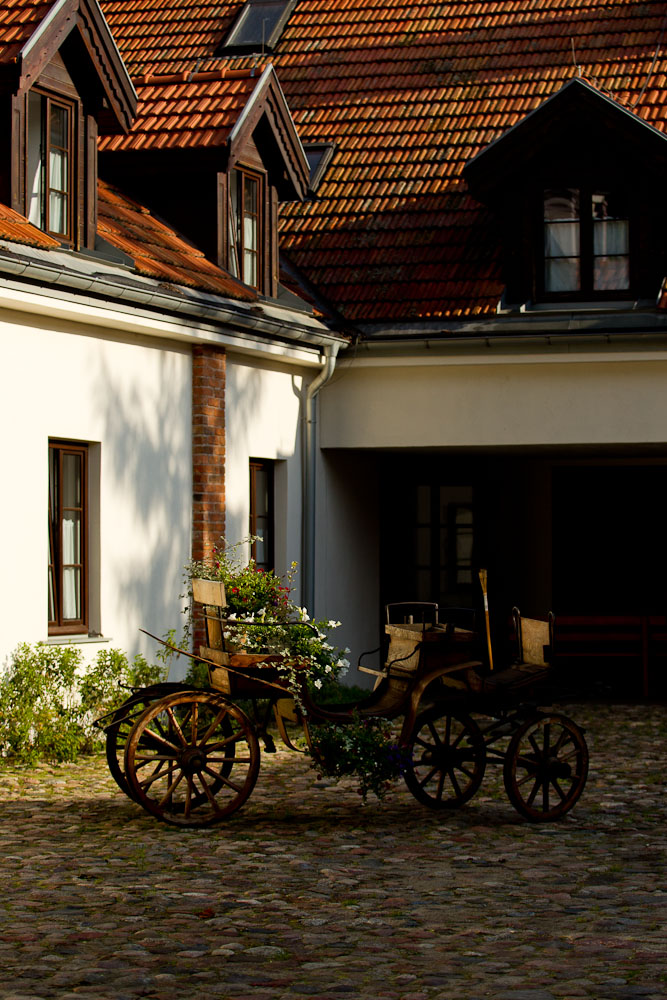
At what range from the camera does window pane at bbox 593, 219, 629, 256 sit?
15781 millimetres

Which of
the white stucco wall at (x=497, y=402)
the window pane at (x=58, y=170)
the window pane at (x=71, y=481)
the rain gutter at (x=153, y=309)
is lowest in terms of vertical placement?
the window pane at (x=71, y=481)

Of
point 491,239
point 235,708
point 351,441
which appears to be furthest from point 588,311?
point 235,708

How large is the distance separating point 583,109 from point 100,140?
16.4 ft

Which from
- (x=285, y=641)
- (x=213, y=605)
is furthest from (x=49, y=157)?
(x=285, y=641)

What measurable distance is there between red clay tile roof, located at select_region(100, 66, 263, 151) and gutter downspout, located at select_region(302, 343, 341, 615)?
2594 millimetres

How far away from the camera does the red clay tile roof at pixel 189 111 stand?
15062mm

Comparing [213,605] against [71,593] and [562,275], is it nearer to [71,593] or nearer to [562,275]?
[71,593]

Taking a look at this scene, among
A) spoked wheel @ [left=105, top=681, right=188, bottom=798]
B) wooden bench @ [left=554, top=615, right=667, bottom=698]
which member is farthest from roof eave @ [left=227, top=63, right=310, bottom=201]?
spoked wheel @ [left=105, top=681, right=188, bottom=798]

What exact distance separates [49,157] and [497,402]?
5462mm

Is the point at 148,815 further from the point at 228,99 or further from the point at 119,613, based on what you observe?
the point at 228,99

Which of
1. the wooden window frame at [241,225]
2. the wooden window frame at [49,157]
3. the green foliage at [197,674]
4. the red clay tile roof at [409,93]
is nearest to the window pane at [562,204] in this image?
the red clay tile roof at [409,93]

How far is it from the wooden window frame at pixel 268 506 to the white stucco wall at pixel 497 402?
1.03 m

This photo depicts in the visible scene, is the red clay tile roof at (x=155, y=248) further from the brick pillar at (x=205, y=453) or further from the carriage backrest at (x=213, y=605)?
the carriage backrest at (x=213, y=605)

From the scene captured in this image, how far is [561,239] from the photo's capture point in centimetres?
1589
